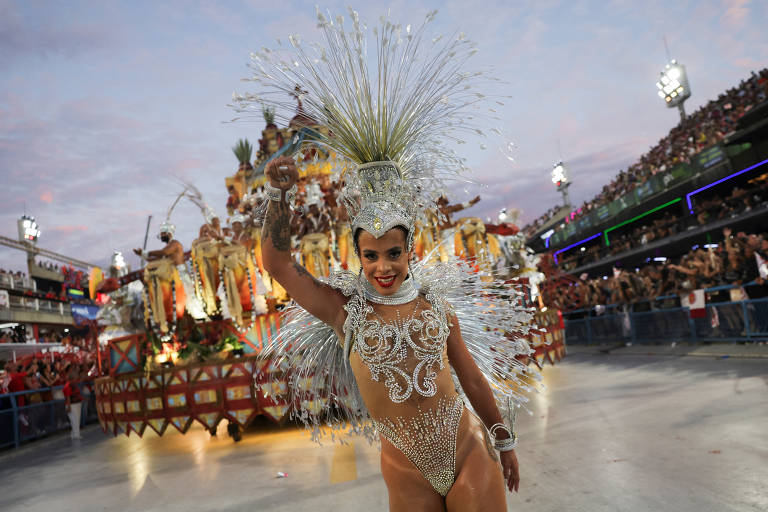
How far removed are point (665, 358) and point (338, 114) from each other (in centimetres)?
1183

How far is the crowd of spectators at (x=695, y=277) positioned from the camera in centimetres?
1093

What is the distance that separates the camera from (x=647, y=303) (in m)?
14.6

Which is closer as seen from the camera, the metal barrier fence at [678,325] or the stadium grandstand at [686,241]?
the metal barrier fence at [678,325]

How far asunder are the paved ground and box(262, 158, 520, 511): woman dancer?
6.42 ft

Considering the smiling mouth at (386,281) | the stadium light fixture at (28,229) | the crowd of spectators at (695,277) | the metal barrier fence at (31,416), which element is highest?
the stadium light fixture at (28,229)

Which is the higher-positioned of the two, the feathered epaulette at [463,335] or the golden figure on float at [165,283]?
the golden figure on float at [165,283]

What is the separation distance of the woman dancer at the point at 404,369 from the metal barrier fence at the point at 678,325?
35.4 ft

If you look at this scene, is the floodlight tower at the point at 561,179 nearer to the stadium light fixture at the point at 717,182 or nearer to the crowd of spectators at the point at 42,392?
the stadium light fixture at the point at 717,182

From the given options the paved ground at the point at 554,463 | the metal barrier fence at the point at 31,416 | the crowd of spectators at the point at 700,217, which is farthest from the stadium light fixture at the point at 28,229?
the crowd of spectators at the point at 700,217

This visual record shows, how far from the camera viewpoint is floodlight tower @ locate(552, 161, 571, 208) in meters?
44.7

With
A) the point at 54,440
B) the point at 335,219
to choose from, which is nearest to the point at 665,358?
the point at 335,219

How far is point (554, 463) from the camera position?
4617mm

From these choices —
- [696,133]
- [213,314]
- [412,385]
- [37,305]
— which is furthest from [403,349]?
[37,305]

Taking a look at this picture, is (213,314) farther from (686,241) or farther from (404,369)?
(686,241)
